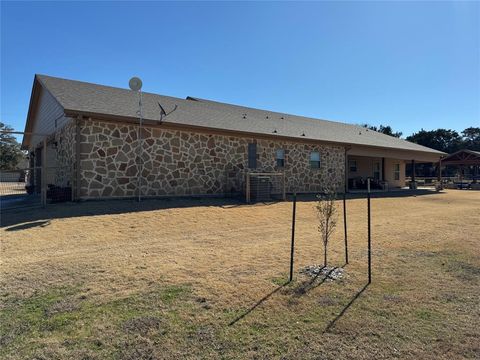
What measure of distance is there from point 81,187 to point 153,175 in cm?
265

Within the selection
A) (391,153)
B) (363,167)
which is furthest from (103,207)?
(363,167)

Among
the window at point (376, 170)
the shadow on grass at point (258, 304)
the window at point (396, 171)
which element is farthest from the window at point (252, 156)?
the window at point (396, 171)

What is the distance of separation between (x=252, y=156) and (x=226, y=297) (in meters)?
12.9

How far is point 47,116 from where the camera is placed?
17188 mm

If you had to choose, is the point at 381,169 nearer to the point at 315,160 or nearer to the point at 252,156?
the point at 315,160

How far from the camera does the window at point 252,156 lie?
16688 mm

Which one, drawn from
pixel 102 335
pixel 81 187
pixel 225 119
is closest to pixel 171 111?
pixel 225 119

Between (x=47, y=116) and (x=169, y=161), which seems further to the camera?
(x=47, y=116)

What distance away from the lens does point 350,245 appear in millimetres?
7242

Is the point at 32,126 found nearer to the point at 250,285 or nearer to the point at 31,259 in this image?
the point at 31,259

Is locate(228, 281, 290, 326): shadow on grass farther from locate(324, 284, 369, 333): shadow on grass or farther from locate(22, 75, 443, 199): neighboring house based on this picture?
locate(22, 75, 443, 199): neighboring house

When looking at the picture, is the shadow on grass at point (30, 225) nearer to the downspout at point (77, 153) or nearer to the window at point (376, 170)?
the downspout at point (77, 153)

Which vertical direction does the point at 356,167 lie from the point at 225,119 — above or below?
below

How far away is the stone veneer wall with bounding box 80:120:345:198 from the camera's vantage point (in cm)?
1233
